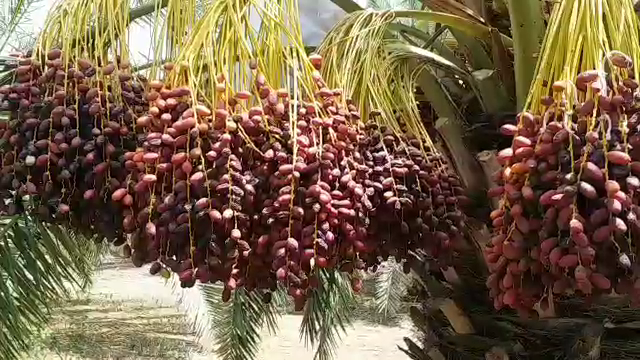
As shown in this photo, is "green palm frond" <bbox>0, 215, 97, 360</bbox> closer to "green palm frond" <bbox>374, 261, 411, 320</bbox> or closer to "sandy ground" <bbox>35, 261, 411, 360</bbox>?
"sandy ground" <bbox>35, 261, 411, 360</bbox>

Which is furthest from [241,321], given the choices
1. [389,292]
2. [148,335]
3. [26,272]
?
[148,335]

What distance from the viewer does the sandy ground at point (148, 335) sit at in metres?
6.71

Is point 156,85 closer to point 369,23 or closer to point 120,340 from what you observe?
point 369,23

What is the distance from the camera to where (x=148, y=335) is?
7.32 meters

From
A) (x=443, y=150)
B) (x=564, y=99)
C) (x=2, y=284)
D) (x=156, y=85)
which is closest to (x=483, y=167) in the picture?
(x=443, y=150)

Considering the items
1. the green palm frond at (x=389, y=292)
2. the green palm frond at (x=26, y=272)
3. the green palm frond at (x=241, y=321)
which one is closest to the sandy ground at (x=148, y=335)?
the green palm frond at (x=389, y=292)

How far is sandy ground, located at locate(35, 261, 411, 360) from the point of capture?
671 centimetres

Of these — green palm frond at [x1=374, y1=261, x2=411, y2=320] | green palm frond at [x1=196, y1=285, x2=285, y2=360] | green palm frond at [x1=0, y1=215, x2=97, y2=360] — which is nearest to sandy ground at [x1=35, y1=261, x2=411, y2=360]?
green palm frond at [x1=374, y1=261, x2=411, y2=320]

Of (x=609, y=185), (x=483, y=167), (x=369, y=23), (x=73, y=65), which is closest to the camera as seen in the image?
(x=609, y=185)

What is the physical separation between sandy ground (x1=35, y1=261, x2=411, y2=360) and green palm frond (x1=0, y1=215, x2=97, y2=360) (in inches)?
165

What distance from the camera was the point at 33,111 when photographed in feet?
3.12

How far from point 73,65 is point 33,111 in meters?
0.09

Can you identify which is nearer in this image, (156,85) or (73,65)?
(156,85)

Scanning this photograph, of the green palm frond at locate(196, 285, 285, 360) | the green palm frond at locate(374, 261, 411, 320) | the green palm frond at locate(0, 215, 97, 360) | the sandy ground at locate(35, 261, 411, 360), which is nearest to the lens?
the green palm frond at locate(0, 215, 97, 360)
